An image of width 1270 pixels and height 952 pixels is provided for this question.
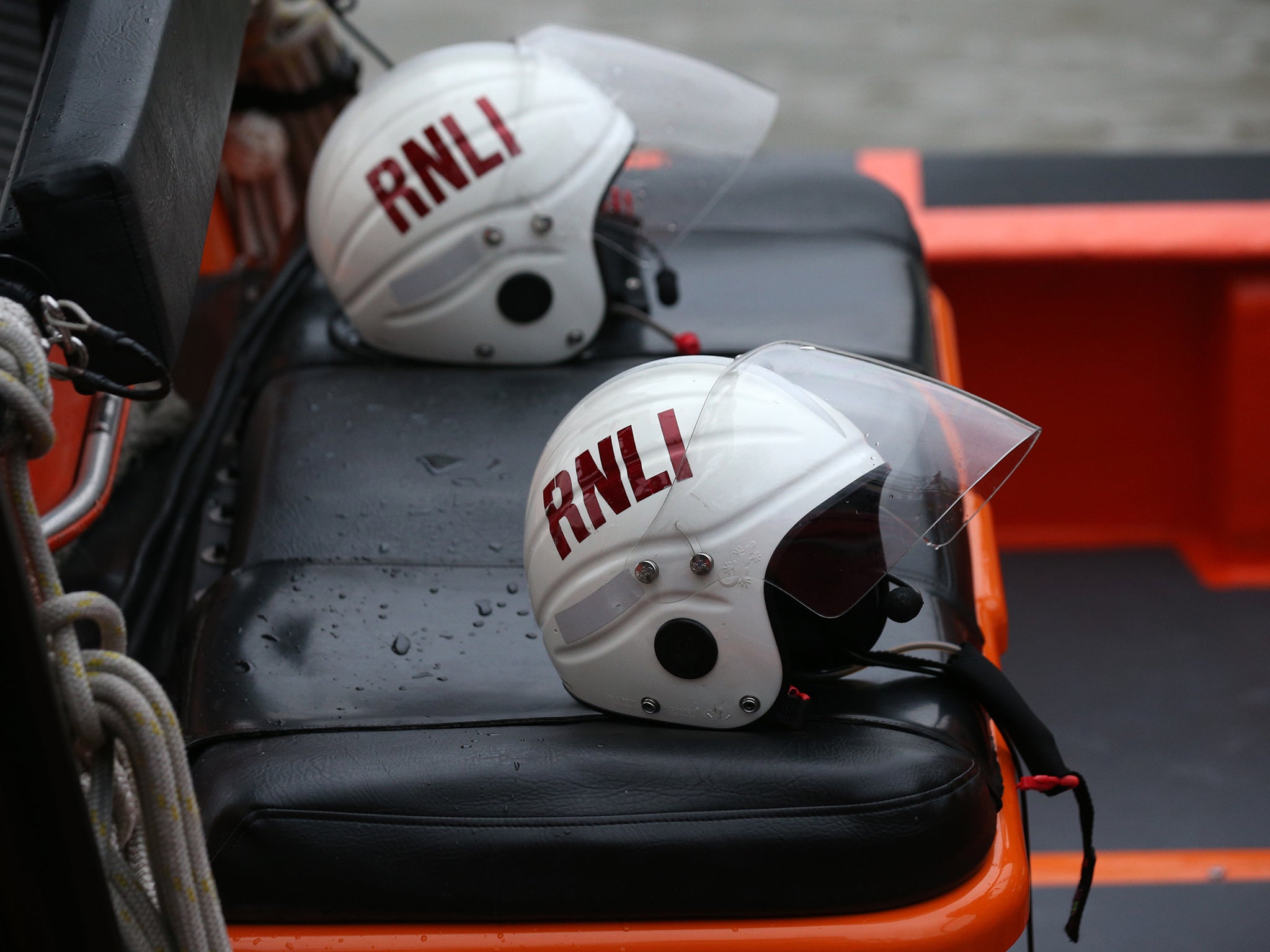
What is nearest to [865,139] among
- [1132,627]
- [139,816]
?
[1132,627]

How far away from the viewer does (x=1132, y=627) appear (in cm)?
194

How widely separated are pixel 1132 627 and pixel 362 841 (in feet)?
4.49

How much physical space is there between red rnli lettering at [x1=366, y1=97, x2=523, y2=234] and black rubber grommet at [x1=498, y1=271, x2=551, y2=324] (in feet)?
0.39

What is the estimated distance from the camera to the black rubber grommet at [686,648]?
947 mm

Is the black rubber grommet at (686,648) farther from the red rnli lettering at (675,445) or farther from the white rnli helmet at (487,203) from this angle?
the white rnli helmet at (487,203)

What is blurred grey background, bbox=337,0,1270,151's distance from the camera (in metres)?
3.66

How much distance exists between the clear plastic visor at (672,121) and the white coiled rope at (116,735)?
0.96 meters

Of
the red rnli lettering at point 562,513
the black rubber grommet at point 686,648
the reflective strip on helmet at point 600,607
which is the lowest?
the black rubber grommet at point 686,648

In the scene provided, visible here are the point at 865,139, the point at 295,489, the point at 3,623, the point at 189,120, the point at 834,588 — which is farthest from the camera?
the point at 865,139

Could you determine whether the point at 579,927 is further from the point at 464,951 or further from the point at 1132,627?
the point at 1132,627

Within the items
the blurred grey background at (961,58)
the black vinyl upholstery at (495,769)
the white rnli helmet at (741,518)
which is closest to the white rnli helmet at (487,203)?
the black vinyl upholstery at (495,769)

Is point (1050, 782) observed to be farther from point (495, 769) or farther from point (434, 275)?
point (434, 275)

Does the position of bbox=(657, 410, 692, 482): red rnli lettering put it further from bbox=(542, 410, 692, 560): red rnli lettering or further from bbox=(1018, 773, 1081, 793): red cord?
bbox=(1018, 773, 1081, 793): red cord

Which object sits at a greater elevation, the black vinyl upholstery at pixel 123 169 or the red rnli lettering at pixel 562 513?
the black vinyl upholstery at pixel 123 169
